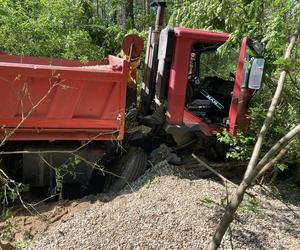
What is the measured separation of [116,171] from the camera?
5.41 meters

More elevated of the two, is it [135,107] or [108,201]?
[135,107]

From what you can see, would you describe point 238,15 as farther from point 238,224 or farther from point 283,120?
point 238,224

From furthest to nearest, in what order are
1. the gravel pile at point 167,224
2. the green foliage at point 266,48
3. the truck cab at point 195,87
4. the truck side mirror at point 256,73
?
the truck cab at point 195,87 < the truck side mirror at point 256,73 < the green foliage at point 266,48 < the gravel pile at point 167,224

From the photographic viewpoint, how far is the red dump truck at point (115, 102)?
14.7ft

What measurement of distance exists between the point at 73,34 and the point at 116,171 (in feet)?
13.0

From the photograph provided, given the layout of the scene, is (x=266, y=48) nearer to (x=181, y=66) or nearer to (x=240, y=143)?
(x=181, y=66)

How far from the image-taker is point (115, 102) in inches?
186

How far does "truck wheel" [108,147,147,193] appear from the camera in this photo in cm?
525

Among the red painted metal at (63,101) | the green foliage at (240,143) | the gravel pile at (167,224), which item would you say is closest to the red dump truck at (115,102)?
the red painted metal at (63,101)

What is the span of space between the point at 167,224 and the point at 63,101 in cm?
171

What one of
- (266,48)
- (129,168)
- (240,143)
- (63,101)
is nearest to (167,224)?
(129,168)

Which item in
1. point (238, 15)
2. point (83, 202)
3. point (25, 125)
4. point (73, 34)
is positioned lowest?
point (83, 202)

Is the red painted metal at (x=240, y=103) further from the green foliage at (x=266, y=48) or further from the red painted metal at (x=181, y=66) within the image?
the red painted metal at (x=181, y=66)

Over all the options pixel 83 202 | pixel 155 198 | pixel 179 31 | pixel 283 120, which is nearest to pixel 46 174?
pixel 83 202
